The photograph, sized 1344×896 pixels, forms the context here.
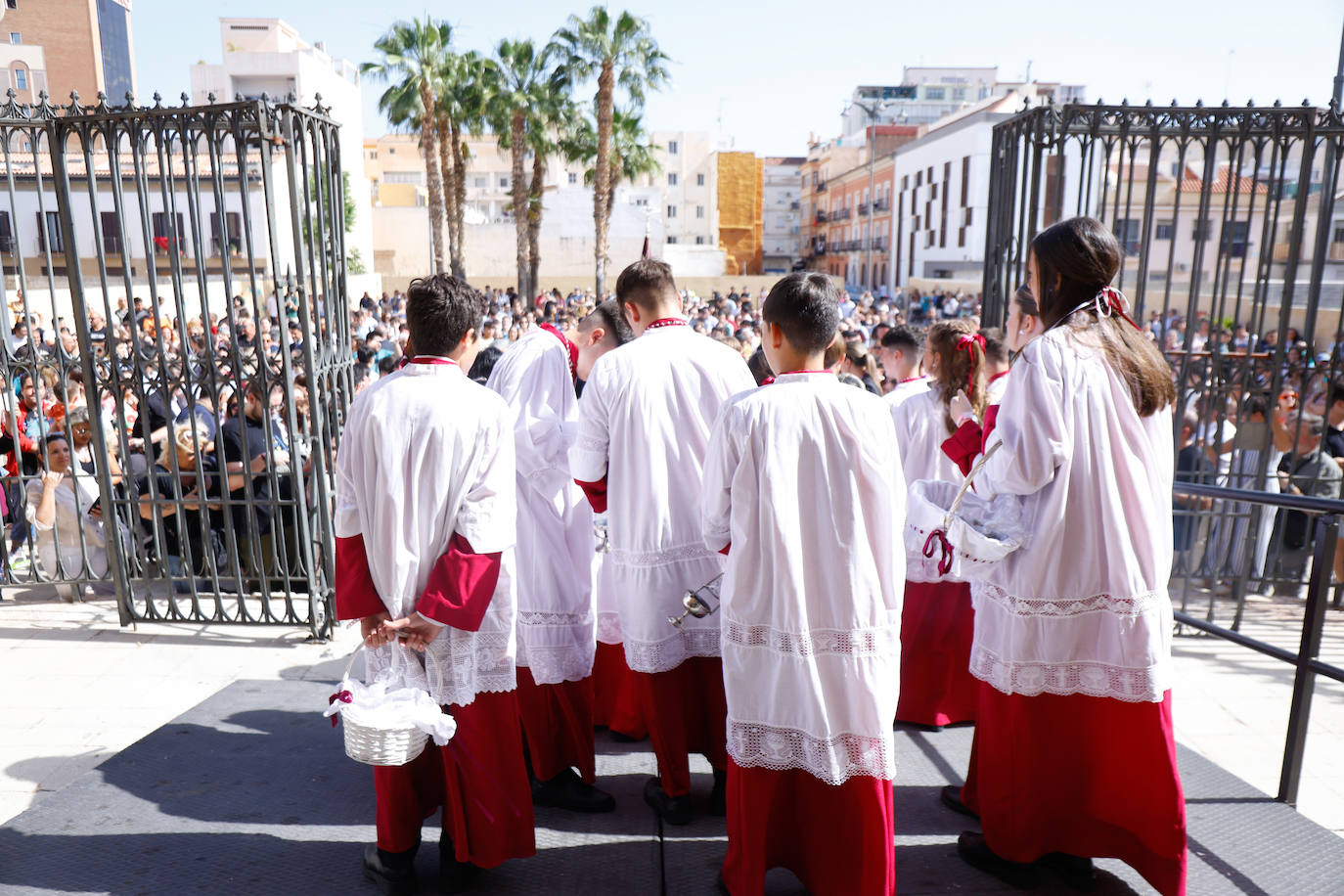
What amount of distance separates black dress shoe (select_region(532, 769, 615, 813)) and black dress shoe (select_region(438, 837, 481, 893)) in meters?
0.52

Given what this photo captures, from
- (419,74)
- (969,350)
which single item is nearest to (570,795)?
(969,350)

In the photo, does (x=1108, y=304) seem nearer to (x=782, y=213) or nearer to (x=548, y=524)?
(x=548, y=524)

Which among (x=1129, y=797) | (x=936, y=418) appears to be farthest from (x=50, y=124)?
(x=1129, y=797)

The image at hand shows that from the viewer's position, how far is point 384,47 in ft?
84.6

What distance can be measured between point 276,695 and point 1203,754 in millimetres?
4287

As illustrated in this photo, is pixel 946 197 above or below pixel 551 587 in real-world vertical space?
above

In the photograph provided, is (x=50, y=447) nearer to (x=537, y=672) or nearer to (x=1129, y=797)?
(x=537, y=672)

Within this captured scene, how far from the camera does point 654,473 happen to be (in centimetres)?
328

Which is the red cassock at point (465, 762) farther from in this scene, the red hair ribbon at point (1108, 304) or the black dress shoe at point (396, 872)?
the red hair ribbon at point (1108, 304)

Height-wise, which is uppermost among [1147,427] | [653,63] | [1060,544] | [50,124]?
[653,63]

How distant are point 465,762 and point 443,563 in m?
0.60

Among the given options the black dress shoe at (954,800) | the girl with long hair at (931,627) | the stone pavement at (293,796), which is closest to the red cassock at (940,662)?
the girl with long hair at (931,627)

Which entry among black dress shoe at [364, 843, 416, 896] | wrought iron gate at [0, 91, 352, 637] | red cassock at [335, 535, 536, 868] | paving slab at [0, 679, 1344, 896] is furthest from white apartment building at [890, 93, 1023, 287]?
black dress shoe at [364, 843, 416, 896]

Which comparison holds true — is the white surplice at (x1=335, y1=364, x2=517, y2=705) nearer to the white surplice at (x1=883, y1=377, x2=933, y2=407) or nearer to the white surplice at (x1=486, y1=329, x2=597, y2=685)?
the white surplice at (x1=486, y1=329, x2=597, y2=685)
